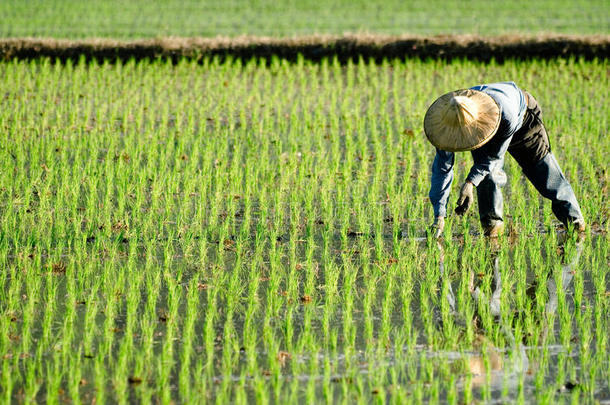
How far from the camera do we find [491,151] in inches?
190

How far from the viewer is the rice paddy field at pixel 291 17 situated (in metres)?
12.0

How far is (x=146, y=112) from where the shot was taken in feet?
28.9

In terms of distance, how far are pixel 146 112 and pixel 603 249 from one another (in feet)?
16.1

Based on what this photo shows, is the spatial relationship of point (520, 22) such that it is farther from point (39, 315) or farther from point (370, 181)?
point (39, 315)

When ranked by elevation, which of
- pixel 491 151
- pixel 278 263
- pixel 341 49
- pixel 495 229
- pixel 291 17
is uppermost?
pixel 291 17

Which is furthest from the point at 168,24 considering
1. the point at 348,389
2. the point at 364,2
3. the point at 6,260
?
the point at 348,389

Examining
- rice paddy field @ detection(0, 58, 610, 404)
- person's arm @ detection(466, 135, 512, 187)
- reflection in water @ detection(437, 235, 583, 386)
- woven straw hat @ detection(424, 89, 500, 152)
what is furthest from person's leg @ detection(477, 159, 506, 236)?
woven straw hat @ detection(424, 89, 500, 152)

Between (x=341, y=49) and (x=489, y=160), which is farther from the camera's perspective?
(x=341, y=49)

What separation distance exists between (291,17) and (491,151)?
28.5 ft

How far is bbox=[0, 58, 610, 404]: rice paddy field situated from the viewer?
367cm

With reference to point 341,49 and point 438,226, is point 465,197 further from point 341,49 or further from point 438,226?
point 341,49

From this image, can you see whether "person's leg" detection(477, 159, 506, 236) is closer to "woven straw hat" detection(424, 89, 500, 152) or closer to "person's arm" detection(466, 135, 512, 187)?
"person's arm" detection(466, 135, 512, 187)

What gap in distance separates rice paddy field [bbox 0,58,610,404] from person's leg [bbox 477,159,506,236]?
13 centimetres

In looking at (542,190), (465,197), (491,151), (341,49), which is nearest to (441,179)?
(465,197)
